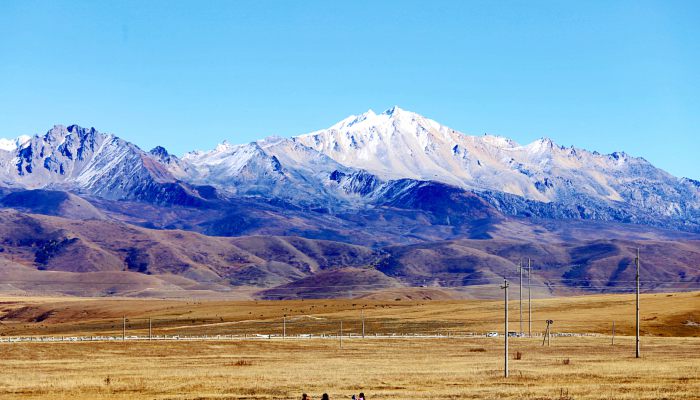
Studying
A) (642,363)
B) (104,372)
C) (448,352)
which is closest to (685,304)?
(448,352)

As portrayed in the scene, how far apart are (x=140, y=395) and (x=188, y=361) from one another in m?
34.1

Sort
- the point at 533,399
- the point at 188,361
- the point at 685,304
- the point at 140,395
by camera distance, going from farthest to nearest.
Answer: the point at 685,304 < the point at 188,361 < the point at 140,395 < the point at 533,399

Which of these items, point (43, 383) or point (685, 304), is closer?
point (43, 383)

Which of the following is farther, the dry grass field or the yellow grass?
the dry grass field

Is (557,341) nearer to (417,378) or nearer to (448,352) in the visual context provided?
(448,352)

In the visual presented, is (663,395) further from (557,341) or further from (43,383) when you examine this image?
(557,341)

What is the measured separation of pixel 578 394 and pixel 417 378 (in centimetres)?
1644

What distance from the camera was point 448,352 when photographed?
119688mm

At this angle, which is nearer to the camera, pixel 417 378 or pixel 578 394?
pixel 578 394

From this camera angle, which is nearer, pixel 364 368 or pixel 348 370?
pixel 348 370

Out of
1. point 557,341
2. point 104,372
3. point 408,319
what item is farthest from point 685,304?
point 104,372

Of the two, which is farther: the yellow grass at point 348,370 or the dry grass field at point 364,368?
the dry grass field at point 364,368

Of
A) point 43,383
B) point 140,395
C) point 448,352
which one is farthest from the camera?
point 448,352

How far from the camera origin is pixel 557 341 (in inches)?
5374
